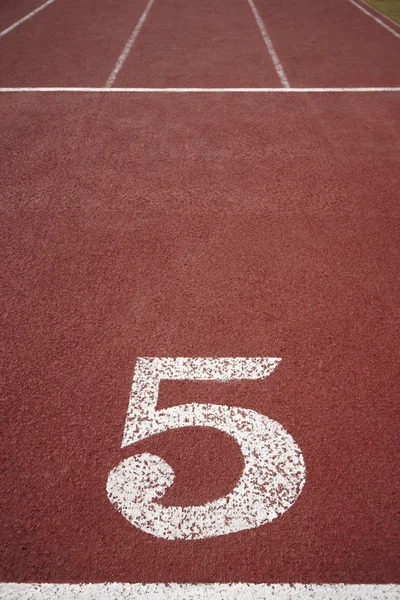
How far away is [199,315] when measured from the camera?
3.50 metres

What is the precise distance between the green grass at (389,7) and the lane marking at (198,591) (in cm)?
1191

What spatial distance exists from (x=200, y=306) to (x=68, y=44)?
7636mm

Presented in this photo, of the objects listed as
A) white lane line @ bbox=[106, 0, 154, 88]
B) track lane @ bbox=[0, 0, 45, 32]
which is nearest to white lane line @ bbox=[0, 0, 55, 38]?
track lane @ bbox=[0, 0, 45, 32]

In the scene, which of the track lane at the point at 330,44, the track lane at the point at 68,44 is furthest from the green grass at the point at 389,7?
the track lane at the point at 68,44

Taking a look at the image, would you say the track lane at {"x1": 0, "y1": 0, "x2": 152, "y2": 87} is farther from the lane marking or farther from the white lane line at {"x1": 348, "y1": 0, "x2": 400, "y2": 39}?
the lane marking

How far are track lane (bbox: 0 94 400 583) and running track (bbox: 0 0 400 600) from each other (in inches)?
0.5

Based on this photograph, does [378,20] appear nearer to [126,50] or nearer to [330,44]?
[330,44]

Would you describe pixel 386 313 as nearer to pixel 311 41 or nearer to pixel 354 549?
pixel 354 549

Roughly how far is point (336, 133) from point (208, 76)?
104 inches

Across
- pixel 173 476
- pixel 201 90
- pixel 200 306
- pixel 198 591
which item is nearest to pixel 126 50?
pixel 201 90

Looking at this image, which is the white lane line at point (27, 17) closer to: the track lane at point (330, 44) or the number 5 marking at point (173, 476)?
the track lane at point (330, 44)

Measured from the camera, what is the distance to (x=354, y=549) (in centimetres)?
229

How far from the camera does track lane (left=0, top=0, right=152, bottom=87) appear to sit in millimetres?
7637

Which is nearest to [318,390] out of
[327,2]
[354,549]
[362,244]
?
[354,549]
